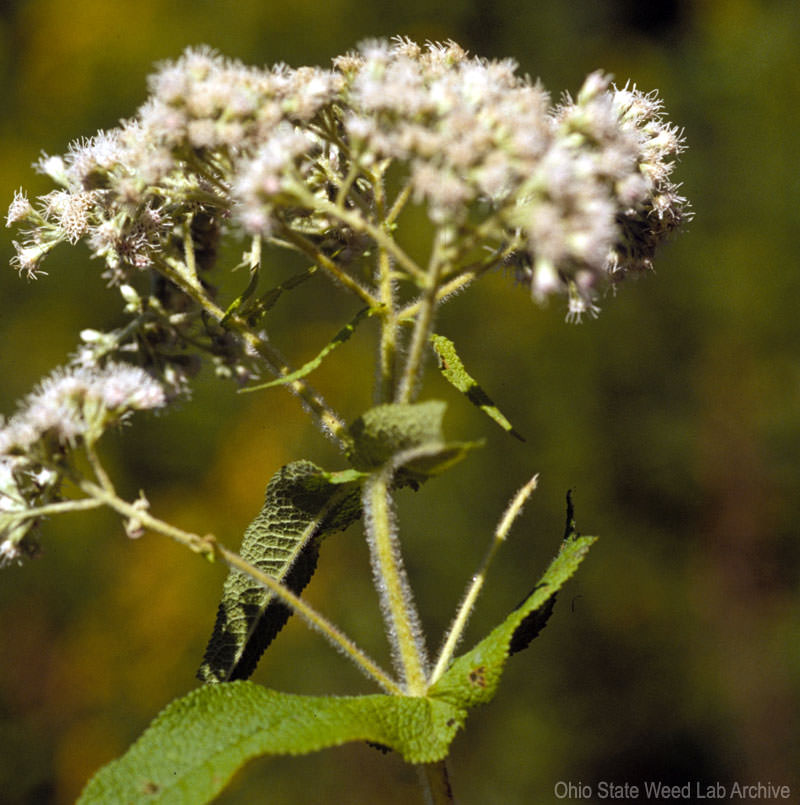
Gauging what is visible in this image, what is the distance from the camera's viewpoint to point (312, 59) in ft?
35.3

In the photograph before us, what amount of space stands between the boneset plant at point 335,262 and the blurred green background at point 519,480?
6636 millimetres

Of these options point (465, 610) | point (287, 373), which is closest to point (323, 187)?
point (287, 373)

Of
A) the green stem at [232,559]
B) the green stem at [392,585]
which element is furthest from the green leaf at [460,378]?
the green stem at [232,559]

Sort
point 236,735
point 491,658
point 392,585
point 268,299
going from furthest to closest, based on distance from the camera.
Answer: point 268,299
point 392,585
point 491,658
point 236,735

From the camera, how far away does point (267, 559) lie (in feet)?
6.46

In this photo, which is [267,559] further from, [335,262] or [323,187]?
[323,187]

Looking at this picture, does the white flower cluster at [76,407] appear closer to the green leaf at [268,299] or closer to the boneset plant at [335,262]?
the boneset plant at [335,262]

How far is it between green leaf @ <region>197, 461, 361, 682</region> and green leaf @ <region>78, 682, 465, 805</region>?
11.9 inches

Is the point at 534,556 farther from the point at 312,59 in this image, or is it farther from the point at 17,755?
the point at 312,59

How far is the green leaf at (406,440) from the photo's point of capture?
153 centimetres

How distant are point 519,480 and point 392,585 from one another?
295 inches

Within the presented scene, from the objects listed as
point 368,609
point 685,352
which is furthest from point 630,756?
point 685,352

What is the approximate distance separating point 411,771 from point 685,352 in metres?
5.53

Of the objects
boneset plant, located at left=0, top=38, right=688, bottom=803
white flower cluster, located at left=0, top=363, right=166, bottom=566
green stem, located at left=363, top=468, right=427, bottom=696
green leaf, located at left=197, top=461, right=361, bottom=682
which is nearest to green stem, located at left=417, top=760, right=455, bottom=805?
boneset plant, located at left=0, top=38, right=688, bottom=803
